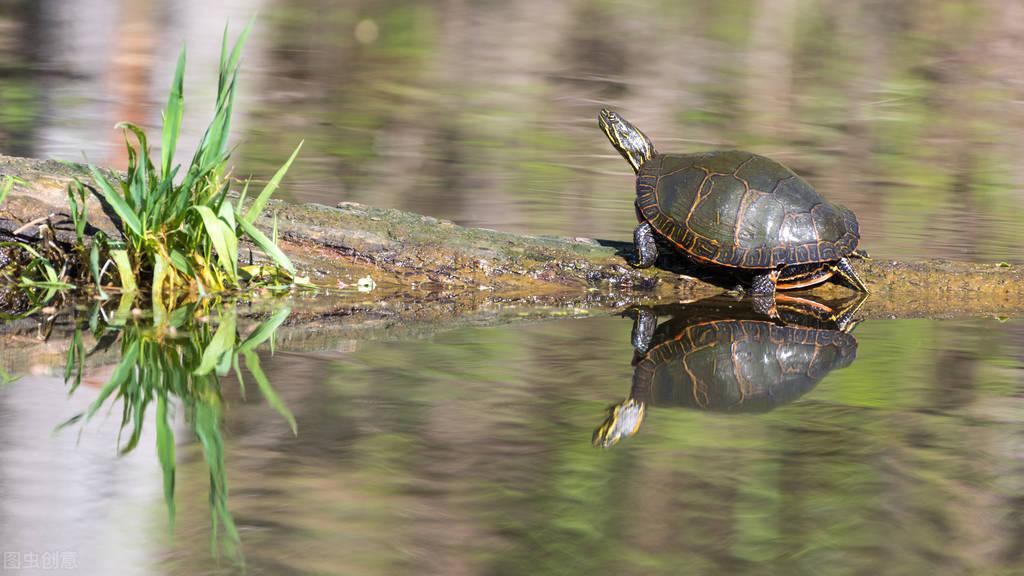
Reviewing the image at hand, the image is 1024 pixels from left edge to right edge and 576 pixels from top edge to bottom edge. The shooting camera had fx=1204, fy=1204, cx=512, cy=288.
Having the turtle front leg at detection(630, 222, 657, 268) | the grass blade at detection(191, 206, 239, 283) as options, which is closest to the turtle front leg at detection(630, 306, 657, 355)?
the turtle front leg at detection(630, 222, 657, 268)

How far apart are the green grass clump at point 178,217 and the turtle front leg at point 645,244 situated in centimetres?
168

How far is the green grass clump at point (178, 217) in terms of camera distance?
5195mm

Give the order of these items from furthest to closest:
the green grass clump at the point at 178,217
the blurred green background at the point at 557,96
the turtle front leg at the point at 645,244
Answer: the blurred green background at the point at 557,96 → the turtle front leg at the point at 645,244 → the green grass clump at the point at 178,217

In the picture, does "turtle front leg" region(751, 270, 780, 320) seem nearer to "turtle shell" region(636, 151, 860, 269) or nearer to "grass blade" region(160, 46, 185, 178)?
"turtle shell" region(636, 151, 860, 269)

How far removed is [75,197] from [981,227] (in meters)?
6.52

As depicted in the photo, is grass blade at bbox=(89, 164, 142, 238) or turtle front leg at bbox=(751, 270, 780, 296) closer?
grass blade at bbox=(89, 164, 142, 238)

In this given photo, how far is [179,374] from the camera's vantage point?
4145 mm

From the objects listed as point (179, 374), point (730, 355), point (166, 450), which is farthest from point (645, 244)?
point (166, 450)

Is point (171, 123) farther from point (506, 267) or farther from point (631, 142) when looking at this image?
point (631, 142)

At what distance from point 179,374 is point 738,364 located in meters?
2.09

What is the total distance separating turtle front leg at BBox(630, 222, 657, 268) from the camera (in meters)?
5.89

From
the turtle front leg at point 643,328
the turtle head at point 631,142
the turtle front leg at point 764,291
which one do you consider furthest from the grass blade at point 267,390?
the turtle head at point 631,142

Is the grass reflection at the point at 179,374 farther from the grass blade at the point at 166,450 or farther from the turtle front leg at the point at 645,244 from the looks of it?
the turtle front leg at the point at 645,244

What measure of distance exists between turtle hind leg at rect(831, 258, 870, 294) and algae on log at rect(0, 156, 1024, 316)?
99mm
